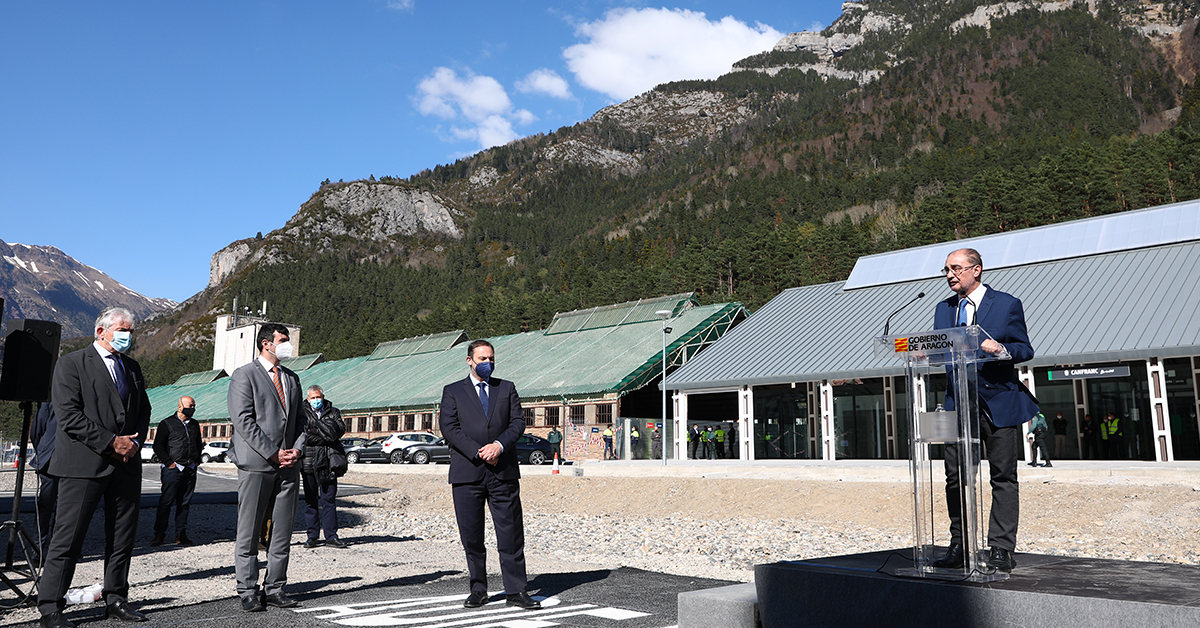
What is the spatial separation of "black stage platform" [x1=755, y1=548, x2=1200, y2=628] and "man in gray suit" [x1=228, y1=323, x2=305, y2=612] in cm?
412

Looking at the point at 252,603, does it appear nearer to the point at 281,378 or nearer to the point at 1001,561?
the point at 281,378

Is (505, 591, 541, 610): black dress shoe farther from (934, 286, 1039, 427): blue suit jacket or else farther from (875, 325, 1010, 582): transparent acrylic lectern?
(934, 286, 1039, 427): blue suit jacket

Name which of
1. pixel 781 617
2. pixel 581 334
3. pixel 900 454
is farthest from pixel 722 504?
pixel 581 334

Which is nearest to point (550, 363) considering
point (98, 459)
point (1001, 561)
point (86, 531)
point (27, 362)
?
point (27, 362)

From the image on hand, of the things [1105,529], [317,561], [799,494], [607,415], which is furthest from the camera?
[607,415]

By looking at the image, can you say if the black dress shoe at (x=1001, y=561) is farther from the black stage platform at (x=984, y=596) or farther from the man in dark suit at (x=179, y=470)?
the man in dark suit at (x=179, y=470)

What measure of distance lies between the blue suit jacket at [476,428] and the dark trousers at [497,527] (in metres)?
0.10

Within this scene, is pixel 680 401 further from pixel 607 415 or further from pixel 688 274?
pixel 688 274

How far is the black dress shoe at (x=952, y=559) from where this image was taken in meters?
4.38

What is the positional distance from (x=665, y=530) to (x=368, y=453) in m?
27.1

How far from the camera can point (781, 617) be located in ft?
14.1

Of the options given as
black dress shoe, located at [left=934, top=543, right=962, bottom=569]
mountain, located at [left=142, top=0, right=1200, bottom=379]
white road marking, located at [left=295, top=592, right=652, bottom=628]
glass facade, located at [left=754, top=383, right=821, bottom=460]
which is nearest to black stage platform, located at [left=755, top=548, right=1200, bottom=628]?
black dress shoe, located at [left=934, top=543, right=962, bottom=569]

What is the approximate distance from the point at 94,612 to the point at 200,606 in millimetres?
766

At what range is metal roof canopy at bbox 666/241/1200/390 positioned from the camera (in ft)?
79.8
